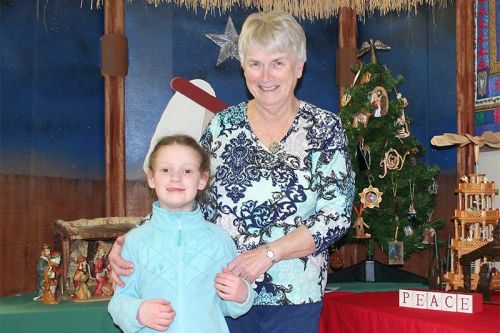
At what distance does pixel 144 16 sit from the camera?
156 inches

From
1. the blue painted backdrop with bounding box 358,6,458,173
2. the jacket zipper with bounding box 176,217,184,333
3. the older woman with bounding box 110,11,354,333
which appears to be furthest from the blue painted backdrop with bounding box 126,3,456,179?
the jacket zipper with bounding box 176,217,184,333

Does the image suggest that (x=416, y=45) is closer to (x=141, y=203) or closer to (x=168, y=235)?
(x=141, y=203)

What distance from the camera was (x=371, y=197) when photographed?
11.8 ft

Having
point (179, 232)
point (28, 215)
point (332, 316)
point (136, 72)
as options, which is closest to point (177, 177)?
point (179, 232)

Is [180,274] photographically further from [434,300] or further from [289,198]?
[434,300]

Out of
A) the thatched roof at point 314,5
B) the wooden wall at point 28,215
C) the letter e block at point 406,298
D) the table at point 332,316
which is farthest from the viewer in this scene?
the thatched roof at point 314,5

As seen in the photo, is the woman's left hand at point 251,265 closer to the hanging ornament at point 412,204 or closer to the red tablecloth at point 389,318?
the red tablecloth at point 389,318

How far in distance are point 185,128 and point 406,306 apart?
79.0 inches

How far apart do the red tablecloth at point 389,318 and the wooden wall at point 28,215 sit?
161 cm

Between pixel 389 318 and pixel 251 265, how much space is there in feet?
2.82

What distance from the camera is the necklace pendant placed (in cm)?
190

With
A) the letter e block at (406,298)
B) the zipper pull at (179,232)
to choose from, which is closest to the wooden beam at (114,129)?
the letter e block at (406,298)

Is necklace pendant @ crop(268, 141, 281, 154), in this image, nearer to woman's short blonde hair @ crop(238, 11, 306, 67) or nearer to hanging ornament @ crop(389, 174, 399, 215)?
woman's short blonde hair @ crop(238, 11, 306, 67)

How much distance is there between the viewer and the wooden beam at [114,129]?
382 centimetres
